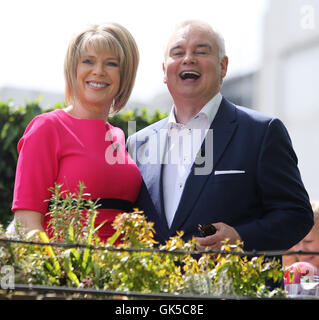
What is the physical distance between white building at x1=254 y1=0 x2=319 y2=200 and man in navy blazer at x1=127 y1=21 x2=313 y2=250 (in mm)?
12200

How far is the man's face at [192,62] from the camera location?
2.95 metres

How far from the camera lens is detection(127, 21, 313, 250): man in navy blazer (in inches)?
106

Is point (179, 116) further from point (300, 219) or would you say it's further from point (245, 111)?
point (300, 219)

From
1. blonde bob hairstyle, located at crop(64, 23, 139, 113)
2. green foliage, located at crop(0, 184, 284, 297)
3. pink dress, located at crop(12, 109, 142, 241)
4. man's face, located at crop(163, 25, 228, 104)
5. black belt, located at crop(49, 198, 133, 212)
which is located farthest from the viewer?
man's face, located at crop(163, 25, 228, 104)

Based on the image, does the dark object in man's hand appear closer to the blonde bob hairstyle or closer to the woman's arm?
the woman's arm

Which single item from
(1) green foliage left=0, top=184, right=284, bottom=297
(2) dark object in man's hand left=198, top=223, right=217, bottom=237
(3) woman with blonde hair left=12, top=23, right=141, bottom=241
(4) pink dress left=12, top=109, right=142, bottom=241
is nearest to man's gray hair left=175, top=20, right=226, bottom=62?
(3) woman with blonde hair left=12, top=23, right=141, bottom=241

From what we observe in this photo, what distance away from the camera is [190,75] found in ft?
9.73

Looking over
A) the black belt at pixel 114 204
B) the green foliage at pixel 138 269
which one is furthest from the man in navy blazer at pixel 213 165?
the green foliage at pixel 138 269

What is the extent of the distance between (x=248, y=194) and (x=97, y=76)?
2.90ft

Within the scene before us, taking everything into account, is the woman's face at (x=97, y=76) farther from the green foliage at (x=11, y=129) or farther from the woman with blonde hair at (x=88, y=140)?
the green foliage at (x=11, y=129)

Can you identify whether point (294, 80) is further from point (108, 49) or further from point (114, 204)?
point (114, 204)

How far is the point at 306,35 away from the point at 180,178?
15630 mm

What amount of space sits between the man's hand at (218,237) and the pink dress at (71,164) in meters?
0.46
